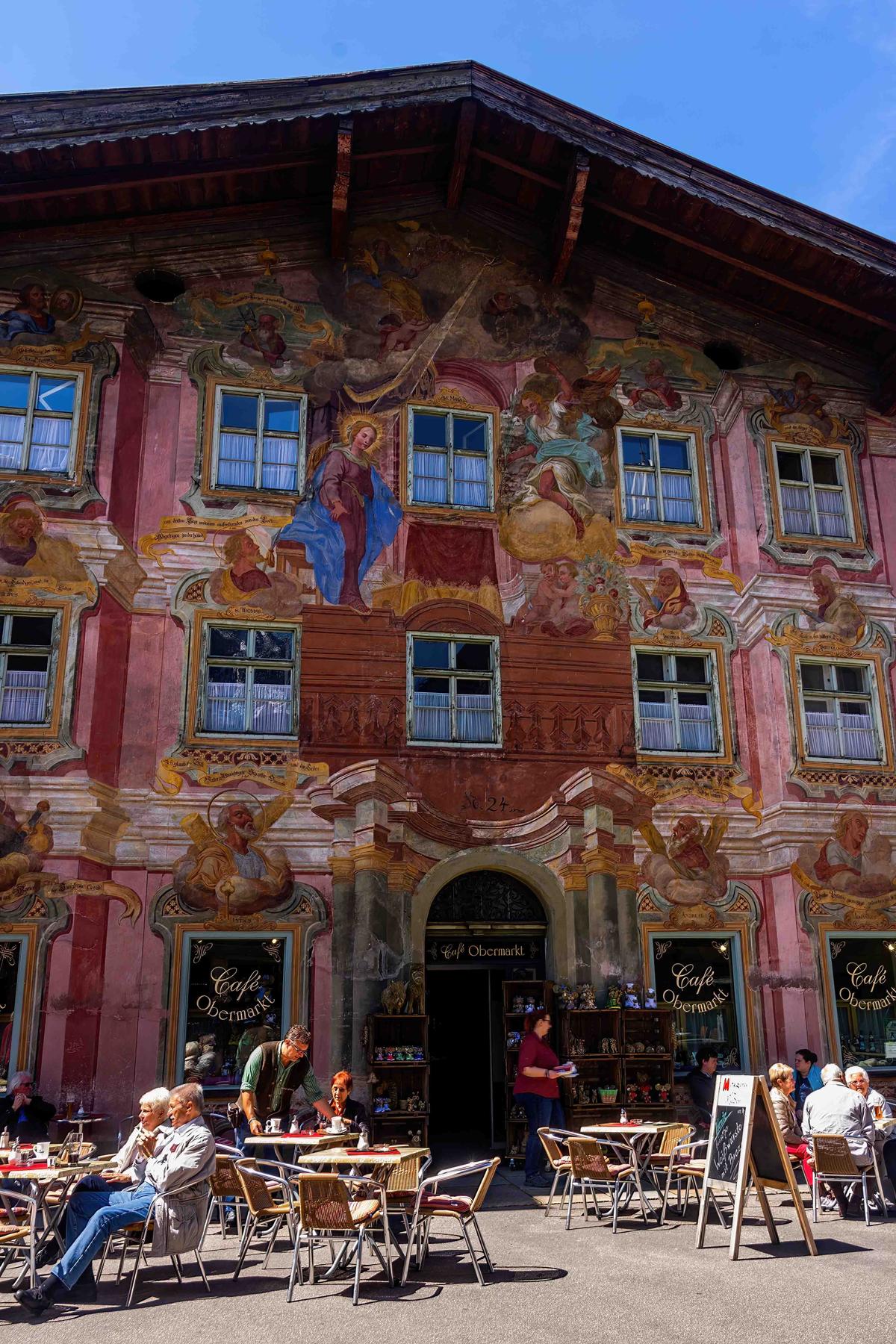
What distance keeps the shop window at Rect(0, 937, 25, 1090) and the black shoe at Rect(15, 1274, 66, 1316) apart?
19.7ft

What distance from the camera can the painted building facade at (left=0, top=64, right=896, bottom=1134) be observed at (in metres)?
13.8

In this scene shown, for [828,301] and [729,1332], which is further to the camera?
[828,301]

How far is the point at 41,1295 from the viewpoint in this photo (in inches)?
269

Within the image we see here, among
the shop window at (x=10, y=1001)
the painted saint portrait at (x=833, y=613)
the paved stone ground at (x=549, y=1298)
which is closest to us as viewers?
the paved stone ground at (x=549, y=1298)

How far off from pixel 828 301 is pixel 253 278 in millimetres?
8119

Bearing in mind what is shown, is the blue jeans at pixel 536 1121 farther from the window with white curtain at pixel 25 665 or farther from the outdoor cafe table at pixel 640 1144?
the window with white curtain at pixel 25 665

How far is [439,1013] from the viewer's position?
17.8 meters

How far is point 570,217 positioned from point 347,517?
5.22 metres

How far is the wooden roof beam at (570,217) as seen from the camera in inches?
636

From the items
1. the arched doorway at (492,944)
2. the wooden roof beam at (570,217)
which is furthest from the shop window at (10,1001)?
the wooden roof beam at (570,217)

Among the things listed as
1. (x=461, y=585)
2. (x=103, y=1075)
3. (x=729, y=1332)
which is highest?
(x=461, y=585)

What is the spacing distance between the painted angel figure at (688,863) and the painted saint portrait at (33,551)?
7.63 meters

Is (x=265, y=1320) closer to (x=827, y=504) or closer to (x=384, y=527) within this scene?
(x=384, y=527)

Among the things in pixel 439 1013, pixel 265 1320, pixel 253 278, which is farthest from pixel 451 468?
pixel 265 1320
